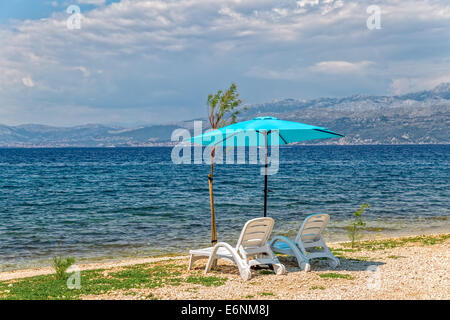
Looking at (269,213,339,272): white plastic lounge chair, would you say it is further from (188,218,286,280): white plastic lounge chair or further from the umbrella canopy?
the umbrella canopy

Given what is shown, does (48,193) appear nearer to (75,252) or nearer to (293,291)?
(75,252)

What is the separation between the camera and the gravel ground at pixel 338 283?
23.6 feet

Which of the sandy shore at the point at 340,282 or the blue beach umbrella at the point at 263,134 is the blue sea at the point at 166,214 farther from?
the sandy shore at the point at 340,282

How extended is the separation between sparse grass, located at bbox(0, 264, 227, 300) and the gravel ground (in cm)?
31

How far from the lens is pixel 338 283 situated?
8.00 metres

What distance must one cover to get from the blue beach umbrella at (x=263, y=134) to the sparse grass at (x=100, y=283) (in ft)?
8.16

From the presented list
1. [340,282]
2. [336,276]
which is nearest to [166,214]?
[336,276]

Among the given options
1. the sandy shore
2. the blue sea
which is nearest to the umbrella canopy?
the sandy shore

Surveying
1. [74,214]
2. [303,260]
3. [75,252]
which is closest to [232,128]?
[303,260]

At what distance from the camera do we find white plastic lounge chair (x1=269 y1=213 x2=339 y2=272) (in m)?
9.34

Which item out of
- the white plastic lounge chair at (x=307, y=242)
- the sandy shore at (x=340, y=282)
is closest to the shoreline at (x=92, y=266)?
the sandy shore at (x=340, y=282)

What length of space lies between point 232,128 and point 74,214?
59.9ft

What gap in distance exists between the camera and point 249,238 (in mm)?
8898
